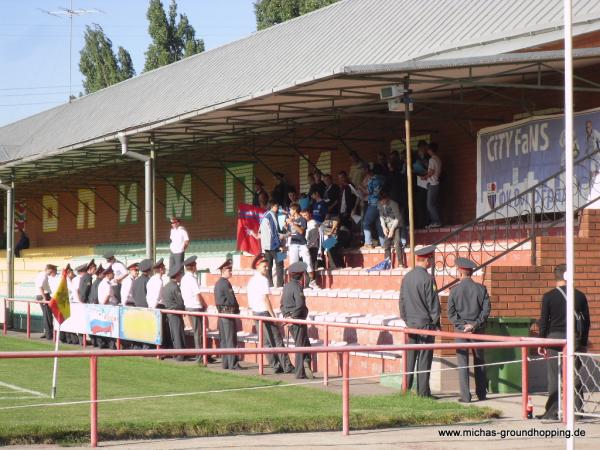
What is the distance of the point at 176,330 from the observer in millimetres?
20906

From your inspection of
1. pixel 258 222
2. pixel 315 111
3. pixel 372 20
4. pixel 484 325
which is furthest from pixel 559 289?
pixel 372 20

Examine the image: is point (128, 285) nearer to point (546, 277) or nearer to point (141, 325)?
point (141, 325)

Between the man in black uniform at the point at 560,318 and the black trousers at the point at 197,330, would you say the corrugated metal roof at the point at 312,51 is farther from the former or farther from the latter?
the man in black uniform at the point at 560,318

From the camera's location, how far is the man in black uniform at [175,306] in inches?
823

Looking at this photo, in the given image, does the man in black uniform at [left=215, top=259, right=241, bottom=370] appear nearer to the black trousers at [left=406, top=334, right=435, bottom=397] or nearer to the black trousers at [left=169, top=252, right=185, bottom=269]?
the black trousers at [left=406, top=334, right=435, bottom=397]

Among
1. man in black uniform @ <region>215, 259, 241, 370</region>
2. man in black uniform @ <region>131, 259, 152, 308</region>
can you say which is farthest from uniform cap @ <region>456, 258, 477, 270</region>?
man in black uniform @ <region>131, 259, 152, 308</region>

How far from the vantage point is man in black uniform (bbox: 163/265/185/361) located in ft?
68.6

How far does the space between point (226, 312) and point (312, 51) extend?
36.5 ft

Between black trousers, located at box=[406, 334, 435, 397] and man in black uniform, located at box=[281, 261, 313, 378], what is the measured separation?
277cm

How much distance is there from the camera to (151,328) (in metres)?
21.6

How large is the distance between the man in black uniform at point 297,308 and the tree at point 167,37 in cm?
5092

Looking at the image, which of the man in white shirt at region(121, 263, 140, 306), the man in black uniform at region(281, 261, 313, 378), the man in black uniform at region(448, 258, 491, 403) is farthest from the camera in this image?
the man in white shirt at region(121, 263, 140, 306)

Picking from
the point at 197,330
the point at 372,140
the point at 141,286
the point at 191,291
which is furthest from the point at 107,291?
the point at 372,140

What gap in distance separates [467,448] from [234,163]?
2244cm
